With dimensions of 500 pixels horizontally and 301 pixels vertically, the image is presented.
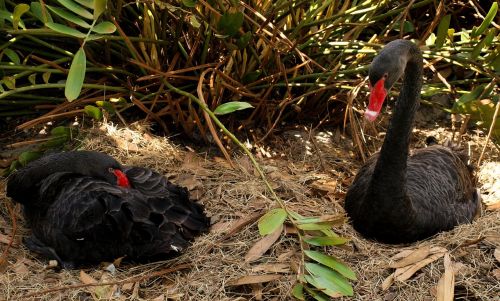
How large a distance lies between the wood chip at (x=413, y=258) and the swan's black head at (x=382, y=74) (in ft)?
1.94

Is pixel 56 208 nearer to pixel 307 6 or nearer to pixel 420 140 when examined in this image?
pixel 307 6

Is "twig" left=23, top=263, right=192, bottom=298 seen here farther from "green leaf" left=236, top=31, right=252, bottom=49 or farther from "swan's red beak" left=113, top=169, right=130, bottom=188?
"green leaf" left=236, top=31, right=252, bottom=49

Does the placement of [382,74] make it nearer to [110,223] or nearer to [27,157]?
[110,223]

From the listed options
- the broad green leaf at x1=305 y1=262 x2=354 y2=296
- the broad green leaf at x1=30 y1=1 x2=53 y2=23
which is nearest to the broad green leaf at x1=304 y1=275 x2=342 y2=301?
the broad green leaf at x1=305 y1=262 x2=354 y2=296

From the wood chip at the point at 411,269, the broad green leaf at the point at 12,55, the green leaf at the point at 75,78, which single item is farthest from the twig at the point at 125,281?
the broad green leaf at the point at 12,55

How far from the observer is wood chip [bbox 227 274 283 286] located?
250cm

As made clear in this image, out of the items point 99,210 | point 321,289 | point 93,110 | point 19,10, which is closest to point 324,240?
point 321,289

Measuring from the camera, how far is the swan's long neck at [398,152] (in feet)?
9.45

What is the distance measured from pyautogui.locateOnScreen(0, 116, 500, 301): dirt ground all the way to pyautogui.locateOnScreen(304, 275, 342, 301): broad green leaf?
12 centimetres

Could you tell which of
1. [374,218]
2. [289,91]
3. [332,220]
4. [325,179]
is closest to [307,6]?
[289,91]

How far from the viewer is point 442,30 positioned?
3.31 metres

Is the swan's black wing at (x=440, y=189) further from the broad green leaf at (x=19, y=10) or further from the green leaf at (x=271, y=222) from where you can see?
the broad green leaf at (x=19, y=10)

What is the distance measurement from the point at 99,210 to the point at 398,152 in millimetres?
1228

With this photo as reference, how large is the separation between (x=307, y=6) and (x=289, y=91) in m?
0.56
